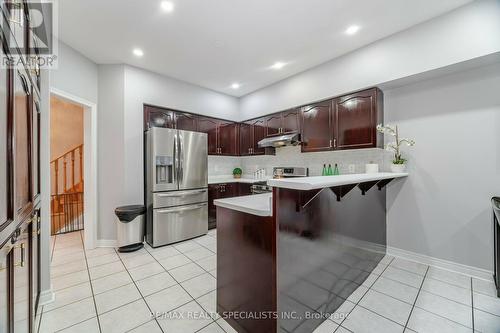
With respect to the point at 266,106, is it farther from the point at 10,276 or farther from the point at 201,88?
the point at 10,276

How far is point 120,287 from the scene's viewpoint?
86.2 inches

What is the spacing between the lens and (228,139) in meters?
4.83

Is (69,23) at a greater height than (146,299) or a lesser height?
greater

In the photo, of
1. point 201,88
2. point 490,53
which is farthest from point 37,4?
point 490,53

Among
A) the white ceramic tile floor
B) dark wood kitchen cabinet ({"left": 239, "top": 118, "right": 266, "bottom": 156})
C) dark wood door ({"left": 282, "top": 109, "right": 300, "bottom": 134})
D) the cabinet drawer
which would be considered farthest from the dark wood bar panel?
dark wood kitchen cabinet ({"left": 239, "top": 118, "right": 266, "bottom": 156})

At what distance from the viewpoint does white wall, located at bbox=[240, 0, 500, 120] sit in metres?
2.16

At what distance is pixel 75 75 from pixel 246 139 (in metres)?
3.20

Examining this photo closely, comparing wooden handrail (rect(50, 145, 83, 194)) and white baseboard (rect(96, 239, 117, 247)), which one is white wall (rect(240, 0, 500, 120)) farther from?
wooden handrail (rect(50, 145, 83, 194))

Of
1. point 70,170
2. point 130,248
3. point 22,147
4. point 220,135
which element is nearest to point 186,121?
point 220,135

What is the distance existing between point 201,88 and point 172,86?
0.67m

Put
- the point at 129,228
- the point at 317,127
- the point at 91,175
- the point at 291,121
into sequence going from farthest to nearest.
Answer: the point at 291,121, the point at 317,127, the point at 91,175, the point at 129,228

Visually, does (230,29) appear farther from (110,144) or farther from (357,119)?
(110,144)

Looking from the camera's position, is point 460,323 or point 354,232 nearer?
point 460,323

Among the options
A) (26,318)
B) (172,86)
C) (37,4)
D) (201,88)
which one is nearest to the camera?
(26,318)
